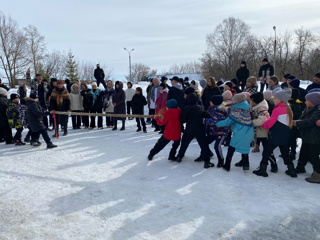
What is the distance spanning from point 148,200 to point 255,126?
8.94 ft

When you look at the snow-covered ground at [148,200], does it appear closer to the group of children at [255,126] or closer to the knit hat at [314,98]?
the group of children at [255,126]

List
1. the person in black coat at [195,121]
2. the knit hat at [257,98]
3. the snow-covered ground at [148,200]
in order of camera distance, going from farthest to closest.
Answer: the person in black coat at [195,121] < the knit hat at [257,98] < the snow-covered ground at [148,200]

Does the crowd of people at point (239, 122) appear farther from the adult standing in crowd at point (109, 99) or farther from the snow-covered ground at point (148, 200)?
the adult standing in crowd at point (109, 99)

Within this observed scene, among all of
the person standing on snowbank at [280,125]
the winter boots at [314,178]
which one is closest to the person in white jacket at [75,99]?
the person standing on snowbank at [280,125]

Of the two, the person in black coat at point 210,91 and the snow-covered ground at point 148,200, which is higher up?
the person in black coat at point 210,91

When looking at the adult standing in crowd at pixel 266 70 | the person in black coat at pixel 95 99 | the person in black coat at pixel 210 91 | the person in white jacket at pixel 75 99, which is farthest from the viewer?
the adult standing in crowd at pixel 266 70

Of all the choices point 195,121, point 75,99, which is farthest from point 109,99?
point 195,121

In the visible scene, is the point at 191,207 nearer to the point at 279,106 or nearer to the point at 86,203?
the point at 86,203

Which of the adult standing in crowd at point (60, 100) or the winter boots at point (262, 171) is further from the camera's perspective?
the adult standing in crowd at point (60, 100)

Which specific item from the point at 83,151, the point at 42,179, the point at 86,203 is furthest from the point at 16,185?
the point at 83,151

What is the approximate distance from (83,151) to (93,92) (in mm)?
4066

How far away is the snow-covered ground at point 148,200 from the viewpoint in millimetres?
3262

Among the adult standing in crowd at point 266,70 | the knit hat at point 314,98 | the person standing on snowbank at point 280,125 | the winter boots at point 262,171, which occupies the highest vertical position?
the adult standing in crowd at point 266,70

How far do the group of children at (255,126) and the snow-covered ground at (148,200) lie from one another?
33 centimetres
